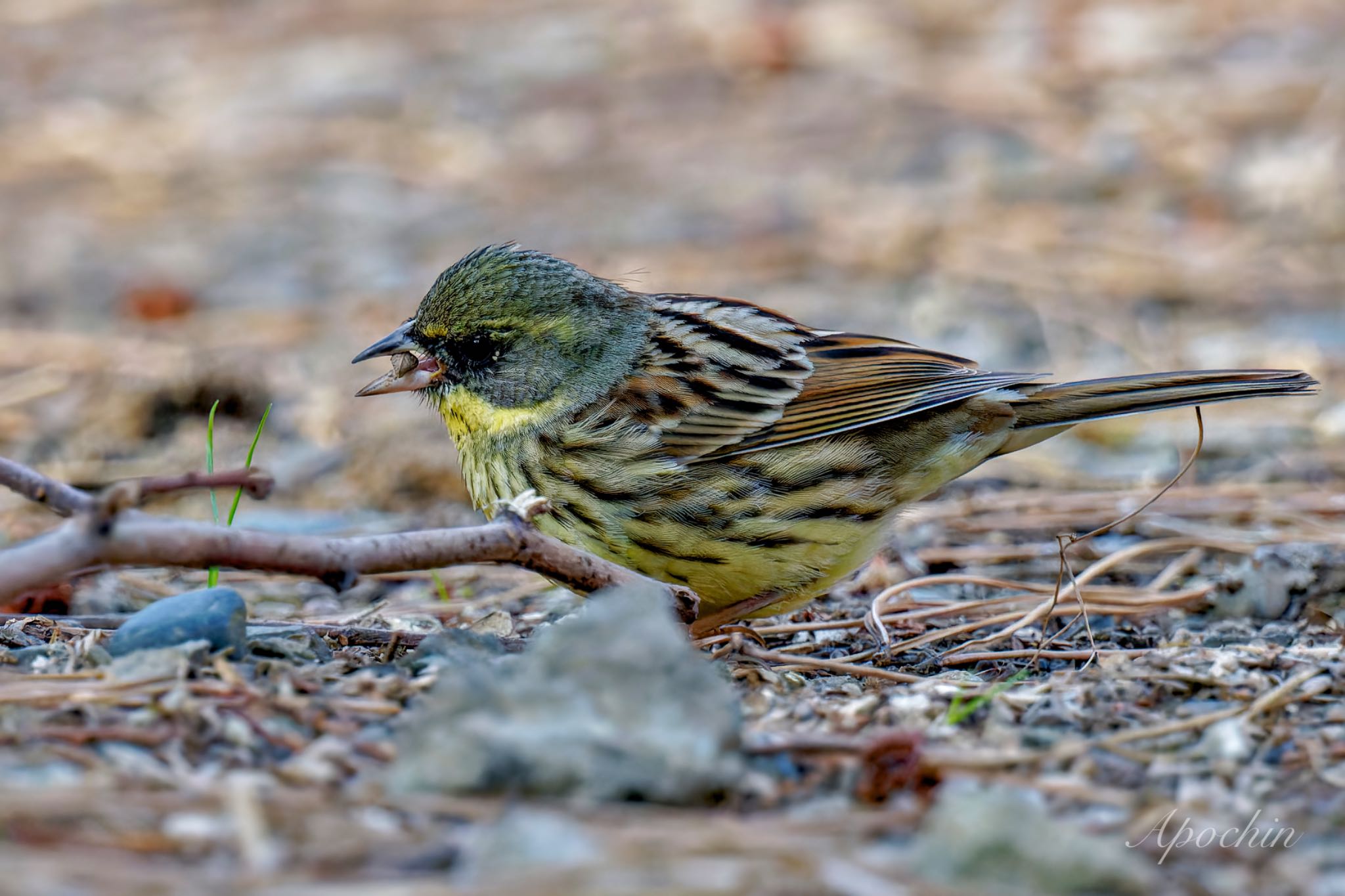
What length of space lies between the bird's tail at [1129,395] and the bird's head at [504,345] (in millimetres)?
1246

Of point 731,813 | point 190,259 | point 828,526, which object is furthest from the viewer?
point 190,259

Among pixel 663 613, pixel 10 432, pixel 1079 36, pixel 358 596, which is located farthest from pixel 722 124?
pixel 663 613

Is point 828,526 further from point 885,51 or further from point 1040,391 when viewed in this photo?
point 885,51

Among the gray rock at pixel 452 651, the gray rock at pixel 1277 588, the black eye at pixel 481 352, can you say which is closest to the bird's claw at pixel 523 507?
the gray rock at pixel 452 651

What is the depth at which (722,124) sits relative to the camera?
1139cm

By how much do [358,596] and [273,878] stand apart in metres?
3.17

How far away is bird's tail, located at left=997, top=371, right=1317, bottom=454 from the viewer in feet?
14.5

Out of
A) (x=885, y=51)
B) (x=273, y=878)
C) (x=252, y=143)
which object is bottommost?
(x=273, y=878)

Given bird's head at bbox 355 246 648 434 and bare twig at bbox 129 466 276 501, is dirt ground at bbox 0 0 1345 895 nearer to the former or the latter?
bare twig at bbox 129 466 276 501

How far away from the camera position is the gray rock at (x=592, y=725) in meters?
2.60

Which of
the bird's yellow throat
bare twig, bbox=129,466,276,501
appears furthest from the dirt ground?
the bird's yellow throat

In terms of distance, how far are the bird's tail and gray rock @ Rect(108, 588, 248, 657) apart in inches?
98.9

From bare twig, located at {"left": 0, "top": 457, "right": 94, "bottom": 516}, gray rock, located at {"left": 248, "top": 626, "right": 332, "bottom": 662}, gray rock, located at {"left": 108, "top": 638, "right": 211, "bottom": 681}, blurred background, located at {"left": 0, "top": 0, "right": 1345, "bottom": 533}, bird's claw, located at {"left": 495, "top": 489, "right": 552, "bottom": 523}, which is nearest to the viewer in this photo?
bare twig, located at {"left": 0, "top": 457, "right": 94, "bottom": 516}

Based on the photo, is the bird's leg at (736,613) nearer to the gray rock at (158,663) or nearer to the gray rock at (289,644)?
the gray rock at (289,644)
